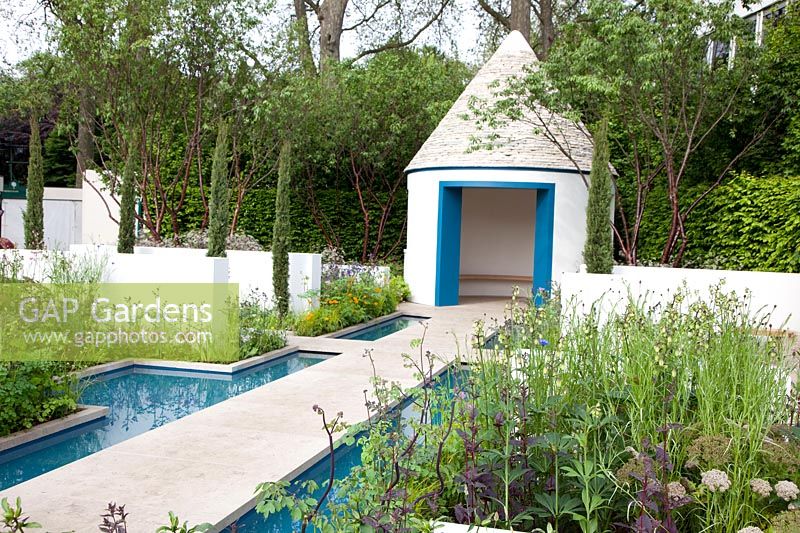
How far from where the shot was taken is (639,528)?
97.8 inches

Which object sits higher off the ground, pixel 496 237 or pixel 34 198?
pixel 34 198

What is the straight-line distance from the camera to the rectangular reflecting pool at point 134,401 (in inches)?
201

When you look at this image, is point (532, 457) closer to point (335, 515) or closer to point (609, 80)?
point (335, 515)

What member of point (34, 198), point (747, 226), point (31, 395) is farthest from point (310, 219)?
point (31, 395)

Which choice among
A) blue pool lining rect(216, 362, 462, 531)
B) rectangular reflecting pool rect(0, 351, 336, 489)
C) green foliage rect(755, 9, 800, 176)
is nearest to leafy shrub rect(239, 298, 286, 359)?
rectangular reflecting pool rect(0, 351, 336, 489)

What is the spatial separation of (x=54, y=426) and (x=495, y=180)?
371 inches

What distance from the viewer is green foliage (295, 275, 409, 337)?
10.5 m

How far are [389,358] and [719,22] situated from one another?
724 centimetres

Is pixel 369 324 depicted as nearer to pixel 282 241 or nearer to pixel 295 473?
pixel 282 241

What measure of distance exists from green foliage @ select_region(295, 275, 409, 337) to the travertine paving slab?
299 cm

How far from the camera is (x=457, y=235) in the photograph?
14281 millimetres

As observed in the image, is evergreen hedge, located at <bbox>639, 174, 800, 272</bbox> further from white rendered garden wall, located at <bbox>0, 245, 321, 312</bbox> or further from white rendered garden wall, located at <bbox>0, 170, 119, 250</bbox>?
white rendered garden wall, located at <bbox>0, 170, 119, 250</bbox>

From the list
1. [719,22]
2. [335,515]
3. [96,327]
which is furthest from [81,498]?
[719,22]

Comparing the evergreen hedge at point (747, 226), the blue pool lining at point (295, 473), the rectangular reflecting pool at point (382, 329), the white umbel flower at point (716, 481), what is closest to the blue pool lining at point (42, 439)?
the blue pool lining at point (295, 473)
